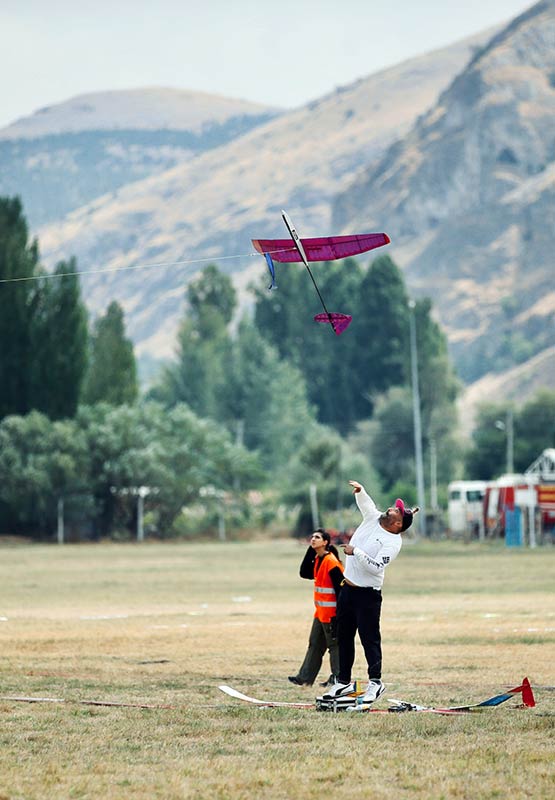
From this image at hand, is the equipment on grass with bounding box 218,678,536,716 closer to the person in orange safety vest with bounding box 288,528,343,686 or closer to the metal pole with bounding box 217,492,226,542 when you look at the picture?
the person in orange safety vest with bounding box 288,528,343,686

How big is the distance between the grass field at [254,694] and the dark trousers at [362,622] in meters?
0.77

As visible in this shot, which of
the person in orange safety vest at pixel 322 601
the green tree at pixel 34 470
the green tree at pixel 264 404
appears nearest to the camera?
the person in orange safety vest at pixel 322 601

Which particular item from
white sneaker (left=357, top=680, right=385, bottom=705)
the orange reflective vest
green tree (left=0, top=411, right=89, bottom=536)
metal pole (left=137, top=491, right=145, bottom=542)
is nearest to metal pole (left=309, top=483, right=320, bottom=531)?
metal pole (left=137, top=491, right=145, bottom=542)

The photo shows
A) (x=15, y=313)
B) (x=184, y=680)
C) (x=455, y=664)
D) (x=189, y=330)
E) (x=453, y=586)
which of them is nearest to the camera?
(x=184, y=680)

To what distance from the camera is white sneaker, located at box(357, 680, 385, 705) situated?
48.6 feet

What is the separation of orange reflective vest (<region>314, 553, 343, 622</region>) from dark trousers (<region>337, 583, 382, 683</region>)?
4.87 feet

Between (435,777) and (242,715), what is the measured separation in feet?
12.3

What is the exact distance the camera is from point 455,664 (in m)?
19.7

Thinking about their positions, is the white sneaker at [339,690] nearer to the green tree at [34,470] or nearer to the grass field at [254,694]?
the grass field at [254,694]

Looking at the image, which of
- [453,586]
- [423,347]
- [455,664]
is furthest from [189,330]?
[455,664]

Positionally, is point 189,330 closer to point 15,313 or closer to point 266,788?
point 15,313

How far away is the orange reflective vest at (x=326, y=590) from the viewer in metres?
16.9

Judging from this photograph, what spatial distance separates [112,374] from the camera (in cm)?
10038

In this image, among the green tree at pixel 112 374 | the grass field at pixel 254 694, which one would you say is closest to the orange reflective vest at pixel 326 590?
the grass field at pixel 254 694
